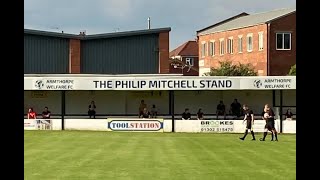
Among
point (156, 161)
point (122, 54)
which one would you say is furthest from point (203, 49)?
point (156, 161)

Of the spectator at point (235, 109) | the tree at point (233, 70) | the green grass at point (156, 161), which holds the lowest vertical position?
the green grass at point (156, 161)

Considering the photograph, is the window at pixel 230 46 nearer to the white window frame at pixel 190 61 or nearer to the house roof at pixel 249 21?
the house roof at pixel 249 21

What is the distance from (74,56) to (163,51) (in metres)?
8.24

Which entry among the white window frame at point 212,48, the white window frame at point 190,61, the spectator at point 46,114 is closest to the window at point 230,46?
the white window frame at point 212,48

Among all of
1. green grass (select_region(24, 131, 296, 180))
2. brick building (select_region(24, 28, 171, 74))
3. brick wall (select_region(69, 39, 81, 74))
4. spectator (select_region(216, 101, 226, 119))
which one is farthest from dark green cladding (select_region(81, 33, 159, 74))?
green grass (select_region(24, 131, 296, 180))

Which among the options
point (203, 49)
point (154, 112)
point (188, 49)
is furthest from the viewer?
point (188, 49)

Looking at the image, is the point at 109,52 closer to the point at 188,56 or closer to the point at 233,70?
the point at 233,70

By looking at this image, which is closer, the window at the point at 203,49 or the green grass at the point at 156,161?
the green grass at the point at 156,161

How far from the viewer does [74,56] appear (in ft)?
191

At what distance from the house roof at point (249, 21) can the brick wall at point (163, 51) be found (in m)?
11.2

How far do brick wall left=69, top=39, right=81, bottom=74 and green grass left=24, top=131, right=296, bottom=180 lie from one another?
1219 inches

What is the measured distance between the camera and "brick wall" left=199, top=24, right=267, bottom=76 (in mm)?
64312

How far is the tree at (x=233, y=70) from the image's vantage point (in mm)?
65000

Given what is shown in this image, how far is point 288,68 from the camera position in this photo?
6309 cm
